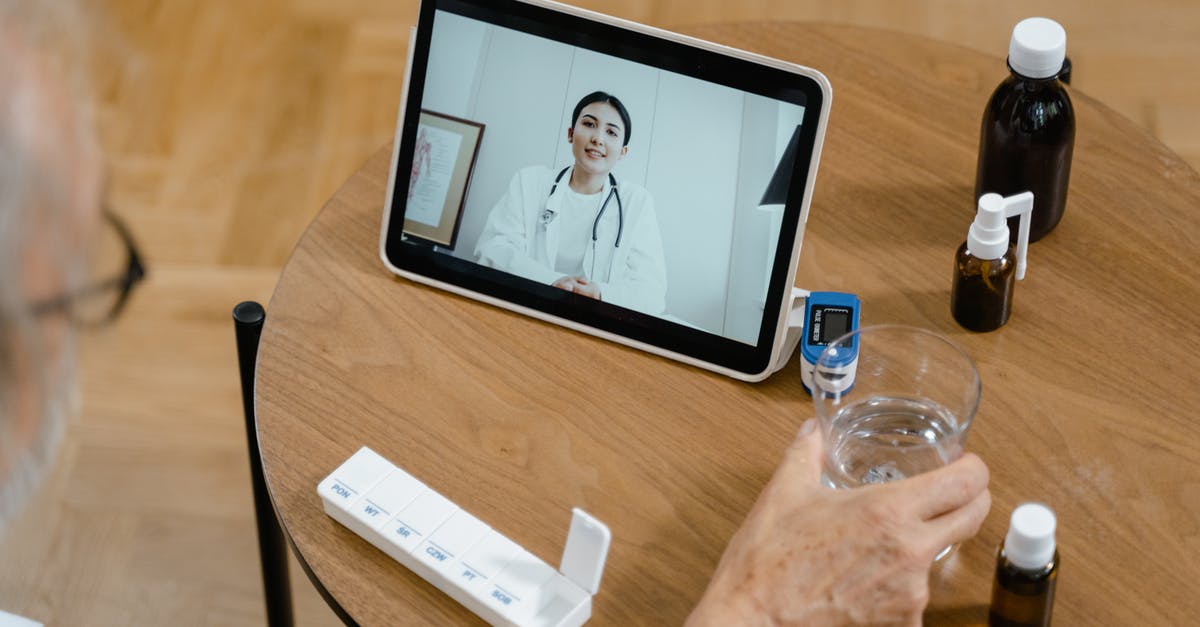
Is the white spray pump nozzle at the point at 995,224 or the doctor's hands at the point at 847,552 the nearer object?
the doctor's hands at the point at 847,552

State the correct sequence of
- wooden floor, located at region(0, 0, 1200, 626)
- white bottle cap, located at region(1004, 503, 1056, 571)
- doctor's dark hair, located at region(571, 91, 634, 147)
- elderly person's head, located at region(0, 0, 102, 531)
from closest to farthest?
elderly person's head, located at region(0, 0, 102, 531) → white bottle cap, located at region(1004, 503, 1056, 571) → doctor's dark hair, located at region(571, 91, 634, 147) → wooden floor, located at region(0, 0, 1200, 626)

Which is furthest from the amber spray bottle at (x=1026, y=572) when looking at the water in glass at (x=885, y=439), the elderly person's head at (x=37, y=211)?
the elderly person's head at (x=37, y=211)

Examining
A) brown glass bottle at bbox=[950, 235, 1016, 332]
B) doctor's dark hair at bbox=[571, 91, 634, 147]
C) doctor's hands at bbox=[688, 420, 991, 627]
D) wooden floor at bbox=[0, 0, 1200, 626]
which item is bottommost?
wooden floor at bbox=[0, 0, 1200, 626]

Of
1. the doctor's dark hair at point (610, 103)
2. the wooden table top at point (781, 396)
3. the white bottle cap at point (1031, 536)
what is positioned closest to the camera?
the white bottle cap at point (1031, 536)

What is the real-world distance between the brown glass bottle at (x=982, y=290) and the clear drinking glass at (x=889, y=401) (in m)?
0.09

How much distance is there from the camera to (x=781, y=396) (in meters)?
1.16

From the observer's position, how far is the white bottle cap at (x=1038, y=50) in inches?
44.3

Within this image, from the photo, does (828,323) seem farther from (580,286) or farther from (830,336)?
(580,286)

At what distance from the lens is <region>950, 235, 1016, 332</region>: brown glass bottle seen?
3.80 ft

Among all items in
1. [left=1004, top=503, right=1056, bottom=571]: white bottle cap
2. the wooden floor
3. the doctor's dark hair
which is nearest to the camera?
[left=1004, top=503, right=1056, bottom=571]: white bottle cap

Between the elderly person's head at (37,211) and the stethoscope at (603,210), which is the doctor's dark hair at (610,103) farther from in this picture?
the elderly person's head at (37,211)

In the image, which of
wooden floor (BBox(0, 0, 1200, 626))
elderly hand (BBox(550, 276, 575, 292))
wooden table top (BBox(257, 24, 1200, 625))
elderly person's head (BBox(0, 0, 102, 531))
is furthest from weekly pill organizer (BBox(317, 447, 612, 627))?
wooden floor (BBox(0, 0, 1200, 626))

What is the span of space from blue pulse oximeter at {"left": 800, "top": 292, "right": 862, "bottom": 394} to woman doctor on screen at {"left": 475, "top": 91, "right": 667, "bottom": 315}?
0.13 metres

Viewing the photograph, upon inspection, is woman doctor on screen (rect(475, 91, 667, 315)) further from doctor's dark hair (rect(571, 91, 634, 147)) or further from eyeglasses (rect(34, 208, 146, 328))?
eyeglasses (rect(34, 208, 146, 328))
